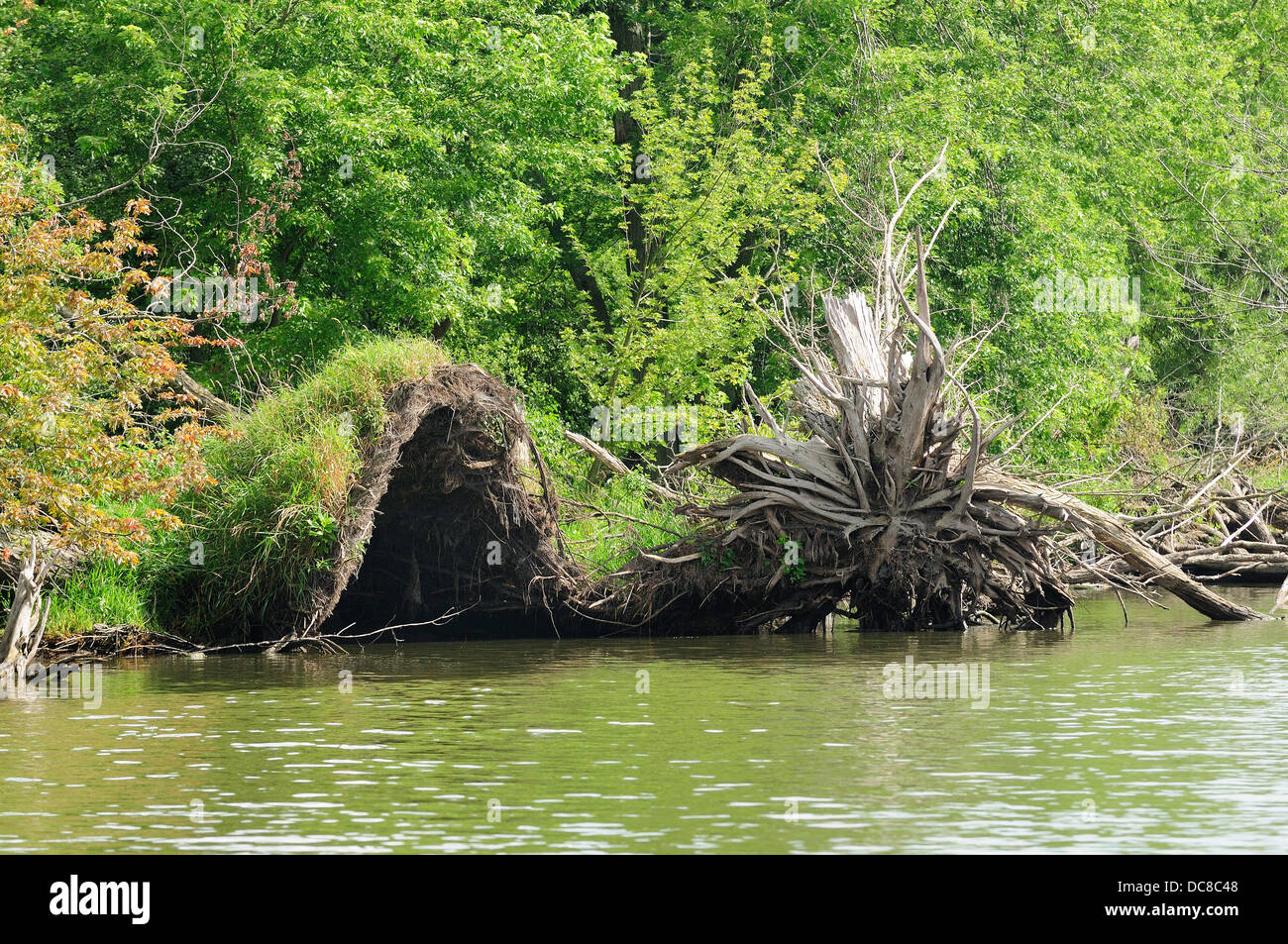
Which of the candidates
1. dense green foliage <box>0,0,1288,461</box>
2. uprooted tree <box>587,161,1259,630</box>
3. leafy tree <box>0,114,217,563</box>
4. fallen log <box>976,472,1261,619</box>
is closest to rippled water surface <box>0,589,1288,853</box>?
leafy tree <box>0,114,217,563</box>

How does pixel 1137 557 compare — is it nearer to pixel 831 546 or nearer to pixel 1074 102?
pixel 831 546

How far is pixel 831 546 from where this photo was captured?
22516 mm

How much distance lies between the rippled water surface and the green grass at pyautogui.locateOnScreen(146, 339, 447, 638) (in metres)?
1.02

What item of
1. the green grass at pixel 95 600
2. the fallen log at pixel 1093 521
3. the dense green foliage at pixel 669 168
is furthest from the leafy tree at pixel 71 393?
the fallen log at pixel 1093 521

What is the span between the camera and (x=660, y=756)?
1259 centimetres

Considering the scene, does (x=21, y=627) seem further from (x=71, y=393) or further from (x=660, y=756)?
(x=660, y=756)

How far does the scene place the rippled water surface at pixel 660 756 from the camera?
384 inches

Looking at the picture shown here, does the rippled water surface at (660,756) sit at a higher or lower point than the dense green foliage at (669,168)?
lower

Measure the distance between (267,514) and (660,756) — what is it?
9267 millimetres

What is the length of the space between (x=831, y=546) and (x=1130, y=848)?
1331 centimetres

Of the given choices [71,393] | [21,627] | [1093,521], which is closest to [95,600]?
[21,627]

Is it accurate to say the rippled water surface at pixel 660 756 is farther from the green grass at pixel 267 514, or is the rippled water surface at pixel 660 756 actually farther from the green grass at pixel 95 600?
the green grass at pixel 267 514

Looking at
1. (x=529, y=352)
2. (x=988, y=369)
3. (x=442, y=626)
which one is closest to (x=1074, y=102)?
(x=988, y=369)

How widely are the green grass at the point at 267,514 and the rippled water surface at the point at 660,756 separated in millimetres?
1024
